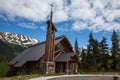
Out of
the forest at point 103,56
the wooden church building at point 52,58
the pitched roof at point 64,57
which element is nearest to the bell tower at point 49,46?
the wooden church building at point 52,58

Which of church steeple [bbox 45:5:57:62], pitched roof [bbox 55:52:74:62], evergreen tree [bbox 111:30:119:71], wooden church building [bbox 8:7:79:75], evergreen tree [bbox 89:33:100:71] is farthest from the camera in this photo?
evergreen tree [bbox 89:33:100:71]

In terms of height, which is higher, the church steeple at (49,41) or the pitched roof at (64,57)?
the church steeple at (49,41)

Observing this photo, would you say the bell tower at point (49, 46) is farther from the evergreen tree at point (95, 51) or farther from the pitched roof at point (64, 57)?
the evergreen tree at point (95, 51)

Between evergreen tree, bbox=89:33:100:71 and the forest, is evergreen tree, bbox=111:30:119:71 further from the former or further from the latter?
evergreen tree, bbox=89:33:100:71

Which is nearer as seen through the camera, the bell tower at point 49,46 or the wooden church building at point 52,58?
the bell tower at point 49,46

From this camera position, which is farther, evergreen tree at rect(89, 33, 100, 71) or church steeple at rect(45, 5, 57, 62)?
evergreen tree at rect(89, 33, 100, 71)

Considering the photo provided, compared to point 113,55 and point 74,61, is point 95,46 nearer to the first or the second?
point 113,55

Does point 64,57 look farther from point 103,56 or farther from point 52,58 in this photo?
point 103,56

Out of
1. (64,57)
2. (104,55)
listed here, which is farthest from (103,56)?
(64,57)

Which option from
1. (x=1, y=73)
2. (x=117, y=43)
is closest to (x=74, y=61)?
(x=1, y=73)

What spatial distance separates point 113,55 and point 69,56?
70.2ft

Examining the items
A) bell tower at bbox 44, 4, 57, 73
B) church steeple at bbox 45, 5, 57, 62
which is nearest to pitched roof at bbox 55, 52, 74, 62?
bell tower at bbox 44, 4, 57, 73

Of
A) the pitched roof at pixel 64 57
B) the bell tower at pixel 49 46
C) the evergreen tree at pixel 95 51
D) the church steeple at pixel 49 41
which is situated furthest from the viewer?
the evergreen tree at pixel 95 51

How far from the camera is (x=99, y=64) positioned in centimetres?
5475
